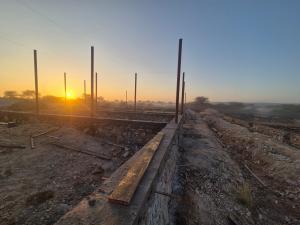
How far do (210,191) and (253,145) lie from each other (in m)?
6.73

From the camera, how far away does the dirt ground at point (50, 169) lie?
3.55m

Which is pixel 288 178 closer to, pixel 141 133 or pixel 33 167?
pixel 141 133

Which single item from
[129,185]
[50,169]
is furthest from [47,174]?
[129,185]

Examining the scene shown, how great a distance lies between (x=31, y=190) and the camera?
420 centimetres

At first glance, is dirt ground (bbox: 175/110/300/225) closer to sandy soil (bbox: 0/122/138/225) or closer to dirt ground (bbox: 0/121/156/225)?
dirt ground (bbox: 0/121/156/225)

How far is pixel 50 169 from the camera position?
5.39m

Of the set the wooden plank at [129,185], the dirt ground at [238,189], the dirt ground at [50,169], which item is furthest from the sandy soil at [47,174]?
the dirt ground at [238,189]

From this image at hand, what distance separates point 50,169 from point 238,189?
19.4ft

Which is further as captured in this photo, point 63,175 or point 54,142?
point 54,142

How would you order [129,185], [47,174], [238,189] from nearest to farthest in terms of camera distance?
[129,185] → [47,174] → [238,189]

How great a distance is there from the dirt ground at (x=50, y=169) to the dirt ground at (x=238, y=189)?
248 centimetres

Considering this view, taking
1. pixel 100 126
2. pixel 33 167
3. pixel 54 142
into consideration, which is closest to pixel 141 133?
pixel 100 126

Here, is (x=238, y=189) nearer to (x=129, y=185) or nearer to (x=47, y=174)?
(x=129, y=185)

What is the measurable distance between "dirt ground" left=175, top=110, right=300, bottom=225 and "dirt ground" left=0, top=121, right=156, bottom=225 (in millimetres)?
2482
